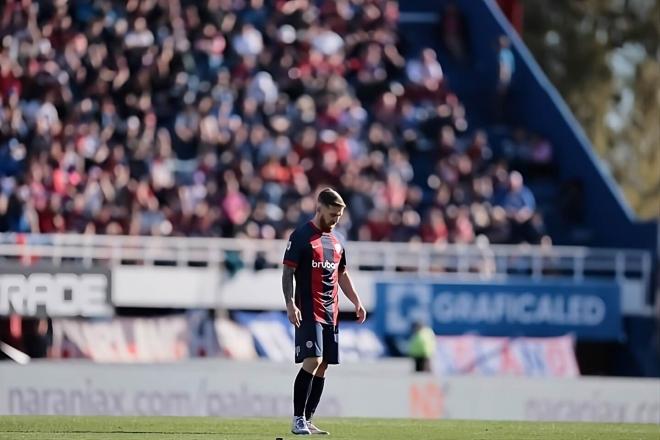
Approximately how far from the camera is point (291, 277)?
15891 mm

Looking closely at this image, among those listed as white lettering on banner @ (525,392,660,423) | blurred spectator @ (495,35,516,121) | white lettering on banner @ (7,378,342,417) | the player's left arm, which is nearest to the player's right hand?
→ the player's left arm

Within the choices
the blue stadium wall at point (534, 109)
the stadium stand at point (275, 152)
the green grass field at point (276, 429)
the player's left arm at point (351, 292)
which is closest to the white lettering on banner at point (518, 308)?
the stadium stand at point (275, 152)

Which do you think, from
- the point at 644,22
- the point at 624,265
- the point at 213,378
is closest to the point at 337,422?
the point at 213,378

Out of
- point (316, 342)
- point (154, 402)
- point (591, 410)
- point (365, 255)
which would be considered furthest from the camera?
point (365, 255)

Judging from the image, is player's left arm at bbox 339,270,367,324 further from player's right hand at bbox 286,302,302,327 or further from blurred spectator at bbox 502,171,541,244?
blurred spectator at bbox 502,171,541,244

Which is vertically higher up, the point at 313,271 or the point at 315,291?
the point at 313,271

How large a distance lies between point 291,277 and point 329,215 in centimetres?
65

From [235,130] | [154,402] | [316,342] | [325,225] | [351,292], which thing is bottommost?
[154,402]

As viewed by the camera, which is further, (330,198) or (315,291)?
(315,291)

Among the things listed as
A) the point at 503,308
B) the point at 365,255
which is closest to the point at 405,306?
the point at 365,255

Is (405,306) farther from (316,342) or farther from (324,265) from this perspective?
(316,342)

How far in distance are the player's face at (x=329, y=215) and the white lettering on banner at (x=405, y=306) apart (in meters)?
13.6

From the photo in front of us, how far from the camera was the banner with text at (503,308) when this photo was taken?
1175 inches

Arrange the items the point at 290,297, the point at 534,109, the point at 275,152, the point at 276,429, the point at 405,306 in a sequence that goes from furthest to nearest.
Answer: the point at 534,109, the point at 275,152, the point at 405,306, the point at 276,429, the point at 290,297
